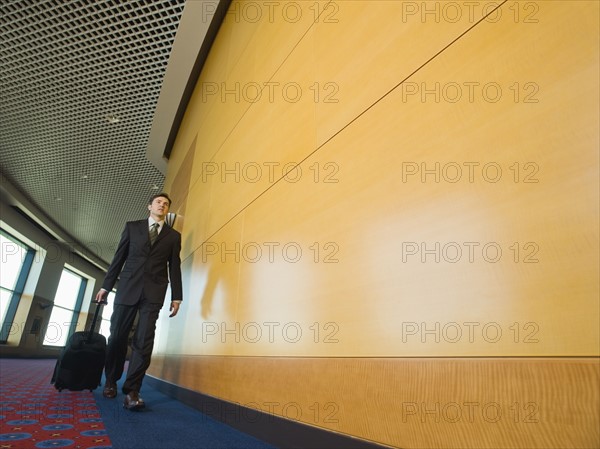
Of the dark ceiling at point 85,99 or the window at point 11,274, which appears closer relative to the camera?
the dark ceiling at point 85,99

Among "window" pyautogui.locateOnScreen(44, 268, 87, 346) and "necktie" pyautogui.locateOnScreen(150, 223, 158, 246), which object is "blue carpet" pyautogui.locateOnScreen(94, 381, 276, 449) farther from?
"window" pyautogui.locateOnScreen(44, 268, 87, 346)

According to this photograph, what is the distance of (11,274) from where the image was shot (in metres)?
8.17

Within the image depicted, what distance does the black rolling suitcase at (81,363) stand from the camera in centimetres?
218

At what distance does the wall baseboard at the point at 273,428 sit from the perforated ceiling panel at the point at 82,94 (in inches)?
139

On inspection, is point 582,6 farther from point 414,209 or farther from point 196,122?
point 196,122

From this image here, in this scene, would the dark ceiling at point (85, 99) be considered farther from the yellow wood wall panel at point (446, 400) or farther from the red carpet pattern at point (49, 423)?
the yellow wood wall panel at point (446, 400)

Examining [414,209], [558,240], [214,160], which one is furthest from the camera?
[214,160]

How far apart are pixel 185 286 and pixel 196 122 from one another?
6.78 ft

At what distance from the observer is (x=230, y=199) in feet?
7.30

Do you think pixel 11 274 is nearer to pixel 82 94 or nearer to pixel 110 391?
pixel 82 94

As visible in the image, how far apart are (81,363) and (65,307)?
1032cm

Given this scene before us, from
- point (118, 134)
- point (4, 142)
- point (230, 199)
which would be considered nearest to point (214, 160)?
point (230, 199)

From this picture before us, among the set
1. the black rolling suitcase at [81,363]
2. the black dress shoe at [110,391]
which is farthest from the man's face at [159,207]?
the black dress shoe at [110,391]

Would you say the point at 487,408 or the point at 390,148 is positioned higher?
the point at 390,148
